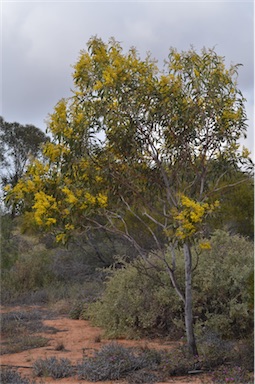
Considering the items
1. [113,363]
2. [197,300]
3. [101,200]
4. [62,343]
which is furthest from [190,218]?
[62,343]

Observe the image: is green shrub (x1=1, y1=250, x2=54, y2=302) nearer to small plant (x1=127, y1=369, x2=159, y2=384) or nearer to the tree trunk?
the tree trunk

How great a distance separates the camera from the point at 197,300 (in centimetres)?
894

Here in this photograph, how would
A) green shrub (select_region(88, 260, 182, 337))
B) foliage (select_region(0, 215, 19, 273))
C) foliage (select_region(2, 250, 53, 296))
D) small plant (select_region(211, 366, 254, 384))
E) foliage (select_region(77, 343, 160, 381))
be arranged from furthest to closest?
foliage (select_region(2, 250, 53, 296))
foliage (select_region(0, 215, 19, 273))
green shrub (select_region(88, 260, 182, 337))
foliage (select_region(77, 343, 160, 381))
small plant (select_region(211, 366, 254, 384))

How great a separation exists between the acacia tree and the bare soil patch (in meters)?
1.55

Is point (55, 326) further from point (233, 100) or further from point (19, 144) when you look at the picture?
point (19, 144)

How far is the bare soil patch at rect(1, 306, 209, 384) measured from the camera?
23.3 ft

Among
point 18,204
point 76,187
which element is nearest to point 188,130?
point 76,187

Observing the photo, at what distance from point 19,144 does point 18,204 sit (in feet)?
89.2

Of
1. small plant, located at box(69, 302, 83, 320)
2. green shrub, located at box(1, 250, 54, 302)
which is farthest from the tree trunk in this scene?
green shrub, located at box(1, 250, 54, 302)

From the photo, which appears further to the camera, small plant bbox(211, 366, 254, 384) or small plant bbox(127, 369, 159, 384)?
small plant bbox(127, 369, 159, 384)

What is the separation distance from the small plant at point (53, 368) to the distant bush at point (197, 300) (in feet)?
6.47

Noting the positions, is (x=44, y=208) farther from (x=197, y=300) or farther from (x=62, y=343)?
(x=197, y=300)

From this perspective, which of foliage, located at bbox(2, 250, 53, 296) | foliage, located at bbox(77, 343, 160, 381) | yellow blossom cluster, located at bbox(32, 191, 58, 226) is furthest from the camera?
foliage, located at bbox(2, 250, 53, 296)

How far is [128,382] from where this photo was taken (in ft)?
21.0
